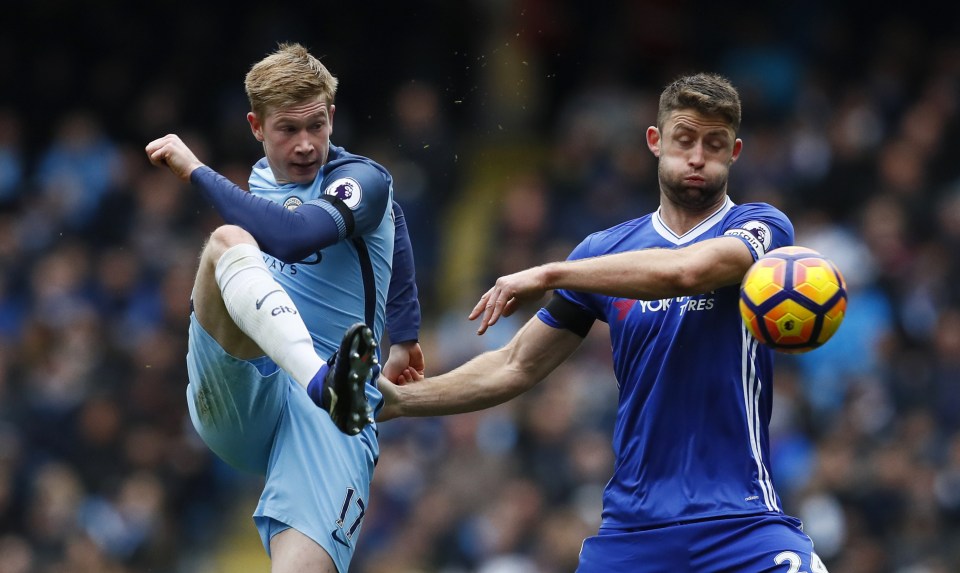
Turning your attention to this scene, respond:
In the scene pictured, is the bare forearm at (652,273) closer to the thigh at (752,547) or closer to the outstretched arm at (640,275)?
the outstretched arm at (640,275)

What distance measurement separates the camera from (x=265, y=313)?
560 centimetres

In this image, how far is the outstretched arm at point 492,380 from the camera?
21.2 feet

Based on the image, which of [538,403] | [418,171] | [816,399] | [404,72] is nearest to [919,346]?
[816,399]

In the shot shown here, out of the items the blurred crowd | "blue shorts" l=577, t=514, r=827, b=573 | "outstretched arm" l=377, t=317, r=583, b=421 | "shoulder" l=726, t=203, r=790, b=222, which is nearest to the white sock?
"outstretched arm" l=377, t=317, r=583, b=421

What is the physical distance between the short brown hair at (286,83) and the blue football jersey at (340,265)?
335 mm

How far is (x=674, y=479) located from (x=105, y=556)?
783 cm

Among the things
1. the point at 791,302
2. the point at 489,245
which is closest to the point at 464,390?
the point at 791,302

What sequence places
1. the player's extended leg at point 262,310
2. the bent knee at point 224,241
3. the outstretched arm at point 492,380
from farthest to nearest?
the outstretched arm at point 492,380
the bent knee at point 224,241
the player's extended leg at point 262,310

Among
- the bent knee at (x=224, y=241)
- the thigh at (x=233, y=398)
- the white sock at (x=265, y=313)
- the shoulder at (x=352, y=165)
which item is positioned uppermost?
the shoulder at (x=352, y=165)

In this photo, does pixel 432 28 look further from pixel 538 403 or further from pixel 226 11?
pixel 538 403

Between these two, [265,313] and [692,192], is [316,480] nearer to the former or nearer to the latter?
[265,313]

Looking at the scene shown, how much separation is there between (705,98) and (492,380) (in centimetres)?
155

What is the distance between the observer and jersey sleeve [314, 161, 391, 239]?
5996mm

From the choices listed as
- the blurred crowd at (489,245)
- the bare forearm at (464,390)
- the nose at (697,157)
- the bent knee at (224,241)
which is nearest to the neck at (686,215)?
the nose at (697,157)
